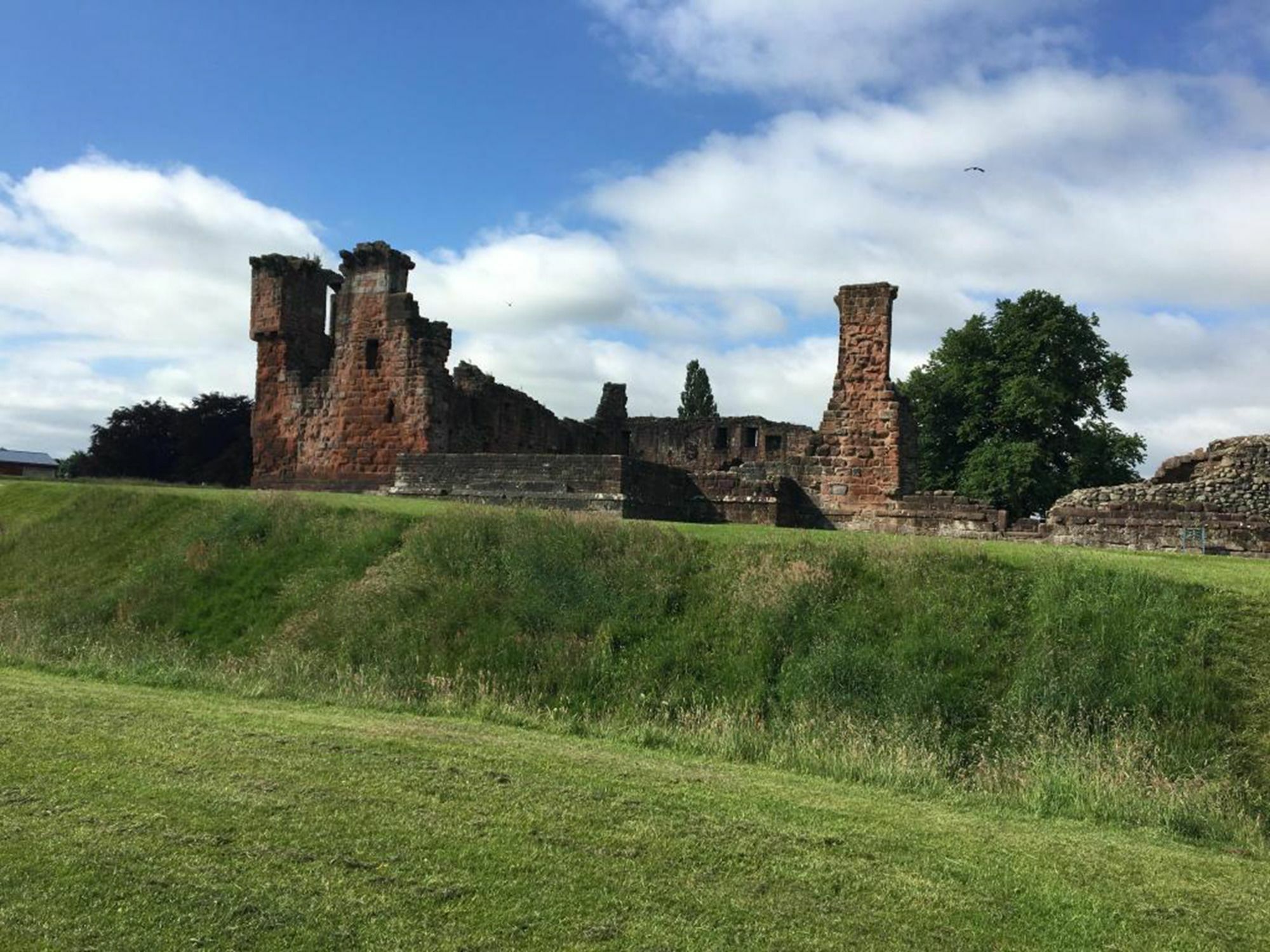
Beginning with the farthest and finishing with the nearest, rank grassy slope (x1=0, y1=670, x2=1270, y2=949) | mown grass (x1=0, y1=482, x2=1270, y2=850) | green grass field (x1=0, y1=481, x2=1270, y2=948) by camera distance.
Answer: mown grass (x1=0, y1=482, x2=1270, y2=850) → green grass field (x1=0, y1=481, x2=1270, y2=948) → grassy slope (x1=0, y1=670, x2=1270, y2=949)

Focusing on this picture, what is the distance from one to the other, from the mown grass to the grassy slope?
1.49 metres

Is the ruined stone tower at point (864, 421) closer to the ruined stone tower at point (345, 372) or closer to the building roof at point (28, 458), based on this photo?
the ruined stone tower at point (345, 372)

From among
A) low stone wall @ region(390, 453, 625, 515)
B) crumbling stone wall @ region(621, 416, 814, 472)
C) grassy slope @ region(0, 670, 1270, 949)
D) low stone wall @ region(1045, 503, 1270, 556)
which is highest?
crumbling stone wall @ region(621, 416, 814, 472)

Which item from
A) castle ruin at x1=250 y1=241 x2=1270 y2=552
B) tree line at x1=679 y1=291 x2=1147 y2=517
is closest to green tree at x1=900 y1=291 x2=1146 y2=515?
tree line at x1=679 y1=291 x2=1147 y2=517

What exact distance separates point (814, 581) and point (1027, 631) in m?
2.49

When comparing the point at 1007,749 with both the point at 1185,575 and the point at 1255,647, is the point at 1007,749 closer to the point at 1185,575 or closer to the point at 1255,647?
the point at 1255,647

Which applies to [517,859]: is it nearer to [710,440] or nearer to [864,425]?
[864,425]

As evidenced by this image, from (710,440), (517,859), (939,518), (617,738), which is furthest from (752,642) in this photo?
(710,440)

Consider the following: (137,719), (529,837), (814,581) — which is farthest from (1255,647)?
(137,719)

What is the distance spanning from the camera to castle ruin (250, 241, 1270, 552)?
19.5 m

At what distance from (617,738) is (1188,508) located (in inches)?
537

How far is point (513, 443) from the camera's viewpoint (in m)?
28.3

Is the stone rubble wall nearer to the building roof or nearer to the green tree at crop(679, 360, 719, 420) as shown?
the green tree at crop(679, 360, 719, 420)

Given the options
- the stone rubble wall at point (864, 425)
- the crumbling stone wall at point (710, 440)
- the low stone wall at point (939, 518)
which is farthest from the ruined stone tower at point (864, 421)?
the crumbling stone wall at point (710, 440)
